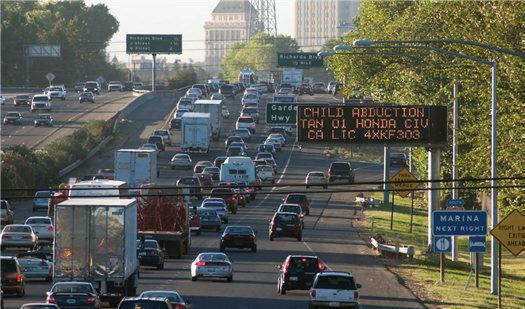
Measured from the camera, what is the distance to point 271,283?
98.5 feet

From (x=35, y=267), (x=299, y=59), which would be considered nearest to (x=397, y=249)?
(x=35, y=267)

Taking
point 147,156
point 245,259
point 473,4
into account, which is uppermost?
point 473,4

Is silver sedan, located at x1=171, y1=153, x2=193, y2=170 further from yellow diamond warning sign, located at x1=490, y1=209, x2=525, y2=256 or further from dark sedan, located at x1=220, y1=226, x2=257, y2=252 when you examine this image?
yellow diamond warning sign, located at x1=490, y1=209, x2=525, y2=256

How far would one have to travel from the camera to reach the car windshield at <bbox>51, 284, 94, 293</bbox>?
21.5 meters

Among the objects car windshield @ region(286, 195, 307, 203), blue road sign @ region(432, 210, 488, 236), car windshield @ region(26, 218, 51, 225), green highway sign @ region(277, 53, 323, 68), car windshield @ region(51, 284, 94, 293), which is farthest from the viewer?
green highway sign @ region(277, 53, 323, 68)

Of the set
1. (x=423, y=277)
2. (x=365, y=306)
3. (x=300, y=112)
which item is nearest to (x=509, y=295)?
(x=423, y=277)

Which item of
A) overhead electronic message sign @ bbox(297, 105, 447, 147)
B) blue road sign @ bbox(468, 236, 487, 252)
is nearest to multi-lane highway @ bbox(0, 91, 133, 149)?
overhead electronic message sign @ bbox(297, 105, 447, 147)

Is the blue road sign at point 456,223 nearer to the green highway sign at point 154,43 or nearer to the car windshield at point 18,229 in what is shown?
the car windshield at point 18,229

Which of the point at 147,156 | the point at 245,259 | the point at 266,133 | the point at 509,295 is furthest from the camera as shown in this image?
the point at 266,133

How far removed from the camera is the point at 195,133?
265 feet

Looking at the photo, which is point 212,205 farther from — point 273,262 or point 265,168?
point 265,168

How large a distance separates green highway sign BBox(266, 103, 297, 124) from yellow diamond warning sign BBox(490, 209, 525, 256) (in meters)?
18.6

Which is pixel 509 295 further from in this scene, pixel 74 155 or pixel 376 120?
pixel 74 155

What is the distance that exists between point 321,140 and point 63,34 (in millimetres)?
145717
